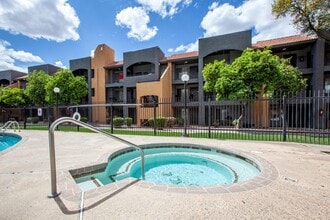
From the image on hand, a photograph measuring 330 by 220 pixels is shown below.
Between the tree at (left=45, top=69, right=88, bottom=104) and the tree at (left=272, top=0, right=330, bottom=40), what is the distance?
21226 mm

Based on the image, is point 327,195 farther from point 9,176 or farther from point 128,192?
point 9,176

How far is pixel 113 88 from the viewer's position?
84.1ft

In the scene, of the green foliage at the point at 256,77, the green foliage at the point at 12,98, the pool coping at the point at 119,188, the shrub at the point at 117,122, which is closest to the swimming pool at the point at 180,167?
the pool coping at the point at 119,188

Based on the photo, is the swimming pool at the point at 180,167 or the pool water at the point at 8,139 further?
the pool water at the point at 8,139

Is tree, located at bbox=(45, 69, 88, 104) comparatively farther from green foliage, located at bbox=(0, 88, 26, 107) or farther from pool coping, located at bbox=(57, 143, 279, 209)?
pool coping, located at bbox=(57, 143, 279, 209)

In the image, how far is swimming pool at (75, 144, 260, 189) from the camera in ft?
15.4

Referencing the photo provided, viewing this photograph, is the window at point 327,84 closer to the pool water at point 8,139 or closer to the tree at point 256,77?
the tree at point 256,77

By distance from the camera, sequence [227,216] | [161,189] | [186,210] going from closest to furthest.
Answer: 1. [227,216]
2. [186,210]
3. [161,189]

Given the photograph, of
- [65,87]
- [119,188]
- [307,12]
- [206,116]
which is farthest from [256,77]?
[65,87]

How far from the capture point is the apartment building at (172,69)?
16219 millimetres

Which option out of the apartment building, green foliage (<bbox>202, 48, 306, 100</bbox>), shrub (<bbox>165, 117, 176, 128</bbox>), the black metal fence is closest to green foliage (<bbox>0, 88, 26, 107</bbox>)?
the black metal fence

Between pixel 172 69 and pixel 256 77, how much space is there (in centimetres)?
1024

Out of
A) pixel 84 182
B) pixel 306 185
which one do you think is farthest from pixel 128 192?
pixel 306 185

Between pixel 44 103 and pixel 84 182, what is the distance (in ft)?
82.8
